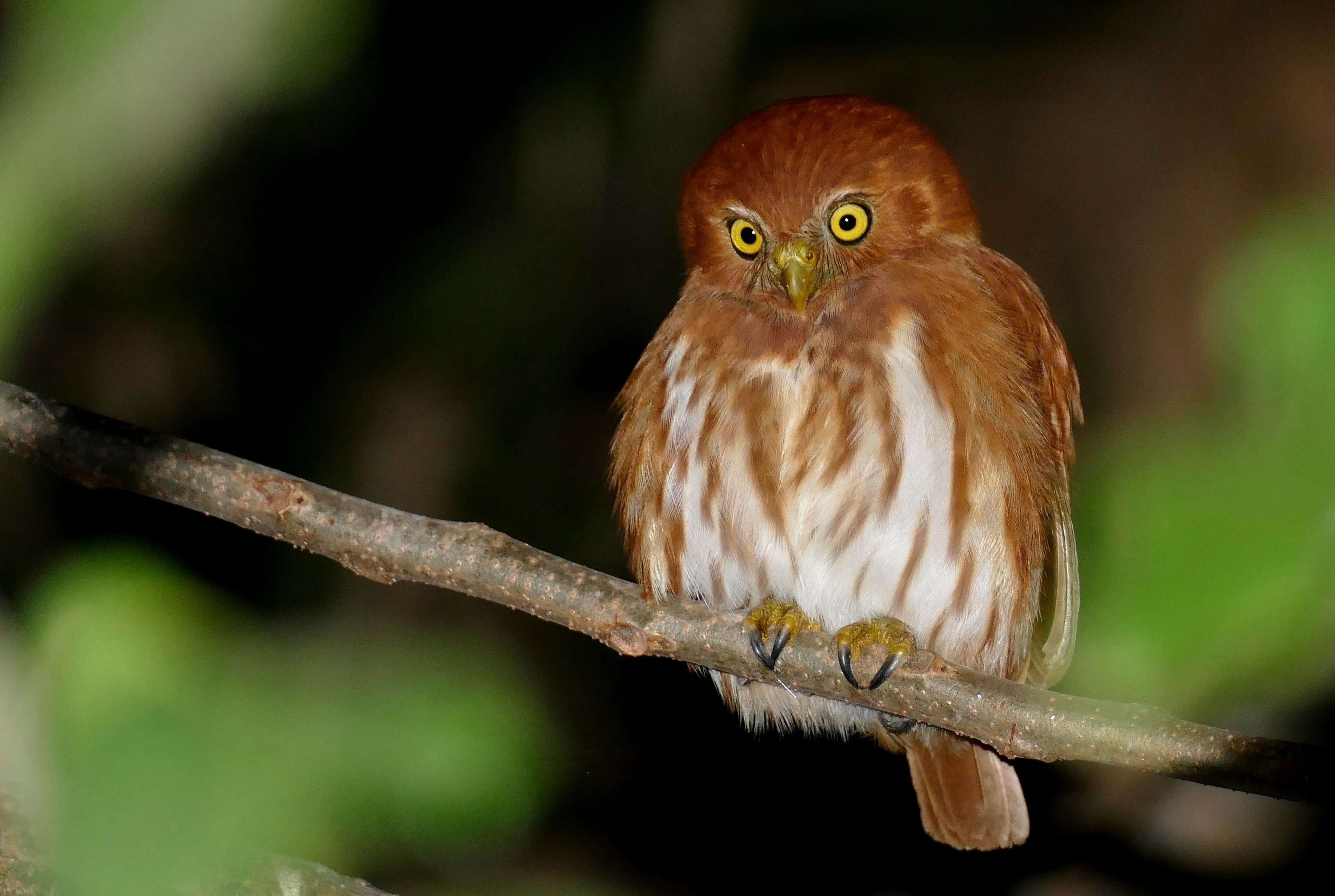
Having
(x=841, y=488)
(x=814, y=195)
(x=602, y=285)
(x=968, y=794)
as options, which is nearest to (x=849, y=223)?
(x=814, y=195)

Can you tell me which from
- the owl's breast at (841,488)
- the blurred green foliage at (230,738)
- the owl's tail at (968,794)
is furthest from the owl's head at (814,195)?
the blurred green foliage at (230,738)

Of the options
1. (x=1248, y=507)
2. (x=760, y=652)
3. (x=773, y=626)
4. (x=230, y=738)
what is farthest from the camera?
(x=773, y=626)

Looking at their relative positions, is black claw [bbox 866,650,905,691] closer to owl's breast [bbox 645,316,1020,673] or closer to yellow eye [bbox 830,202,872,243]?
owl's breast [bbox 645,316,1020,673]

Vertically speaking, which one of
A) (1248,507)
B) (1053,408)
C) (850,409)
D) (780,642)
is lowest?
(1248,507)

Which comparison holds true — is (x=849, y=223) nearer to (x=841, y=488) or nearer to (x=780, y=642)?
(x=841, y=488)

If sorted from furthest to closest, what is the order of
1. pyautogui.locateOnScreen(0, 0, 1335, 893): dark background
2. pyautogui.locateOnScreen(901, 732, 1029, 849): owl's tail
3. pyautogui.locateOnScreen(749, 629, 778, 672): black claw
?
pyautogui.locateOnScreen(0, 0, 1335, 893): dark background
pyautogui.locateOnScreen(901, 732, 1029, 849): owl's tail
pyautogui.locateOnScreen(749, 629, 778, 672): black claw

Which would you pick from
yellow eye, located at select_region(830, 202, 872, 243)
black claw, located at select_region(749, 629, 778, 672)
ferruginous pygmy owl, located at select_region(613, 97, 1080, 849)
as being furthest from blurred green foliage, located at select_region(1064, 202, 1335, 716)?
yellow eye, located at select_region(830, 202, 872, 243)
